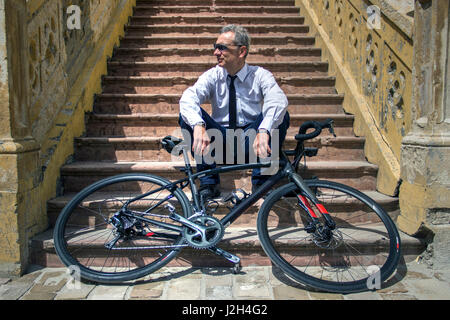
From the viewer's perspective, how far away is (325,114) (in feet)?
14.3

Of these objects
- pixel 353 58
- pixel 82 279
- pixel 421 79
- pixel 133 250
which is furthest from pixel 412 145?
pixel 82 279

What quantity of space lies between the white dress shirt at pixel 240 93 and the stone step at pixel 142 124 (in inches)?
41.7

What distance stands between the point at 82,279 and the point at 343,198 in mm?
2146

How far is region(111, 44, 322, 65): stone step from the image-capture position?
5.49 m

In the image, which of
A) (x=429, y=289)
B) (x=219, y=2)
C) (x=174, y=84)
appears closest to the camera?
(x=429, y=289)

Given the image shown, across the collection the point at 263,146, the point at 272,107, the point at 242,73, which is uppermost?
the point at 242,73

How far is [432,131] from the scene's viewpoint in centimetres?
292

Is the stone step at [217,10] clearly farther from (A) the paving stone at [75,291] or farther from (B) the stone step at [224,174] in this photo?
(A) the paving stone at [75,291]

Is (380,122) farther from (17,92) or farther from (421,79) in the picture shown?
(17,92)

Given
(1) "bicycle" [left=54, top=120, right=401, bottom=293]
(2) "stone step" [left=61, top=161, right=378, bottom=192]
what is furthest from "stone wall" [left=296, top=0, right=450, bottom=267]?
(1) "bicycle" [left=54, top=120, right=401, bottom=293]

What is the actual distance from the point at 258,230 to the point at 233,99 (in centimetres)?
113

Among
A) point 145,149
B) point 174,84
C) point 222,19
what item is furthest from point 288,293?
→ point 222,19

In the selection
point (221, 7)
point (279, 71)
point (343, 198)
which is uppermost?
point (221, 7)
